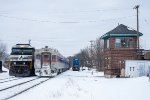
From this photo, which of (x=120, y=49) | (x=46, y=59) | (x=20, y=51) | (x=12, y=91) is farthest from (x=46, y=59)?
(x=12, y=91)

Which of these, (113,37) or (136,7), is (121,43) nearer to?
(113,37)

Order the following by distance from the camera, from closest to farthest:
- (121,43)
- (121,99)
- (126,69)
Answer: (121,99)
(126,69)
(121,43)

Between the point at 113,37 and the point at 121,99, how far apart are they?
30840 mm

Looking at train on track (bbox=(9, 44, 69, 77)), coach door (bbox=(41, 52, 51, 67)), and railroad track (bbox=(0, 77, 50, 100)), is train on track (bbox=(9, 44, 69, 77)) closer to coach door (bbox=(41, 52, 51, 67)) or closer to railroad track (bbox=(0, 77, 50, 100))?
coach door (bbox=(41, 52, 51, 67))

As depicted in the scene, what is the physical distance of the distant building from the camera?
47406 millimetres

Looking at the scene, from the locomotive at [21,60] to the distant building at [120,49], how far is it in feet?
33.5

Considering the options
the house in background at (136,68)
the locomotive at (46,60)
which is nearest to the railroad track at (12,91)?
the locomotive at (46,60)

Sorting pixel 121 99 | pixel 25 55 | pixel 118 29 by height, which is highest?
pixel 118 29

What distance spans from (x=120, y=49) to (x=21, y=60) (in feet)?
41.8

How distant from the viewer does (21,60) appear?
45.1 meters

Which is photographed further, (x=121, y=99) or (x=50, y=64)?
(x=50, y=64)

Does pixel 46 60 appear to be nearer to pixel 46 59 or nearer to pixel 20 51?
pixel 46 59

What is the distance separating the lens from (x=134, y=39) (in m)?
48.1

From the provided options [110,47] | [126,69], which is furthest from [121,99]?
[110,47]
